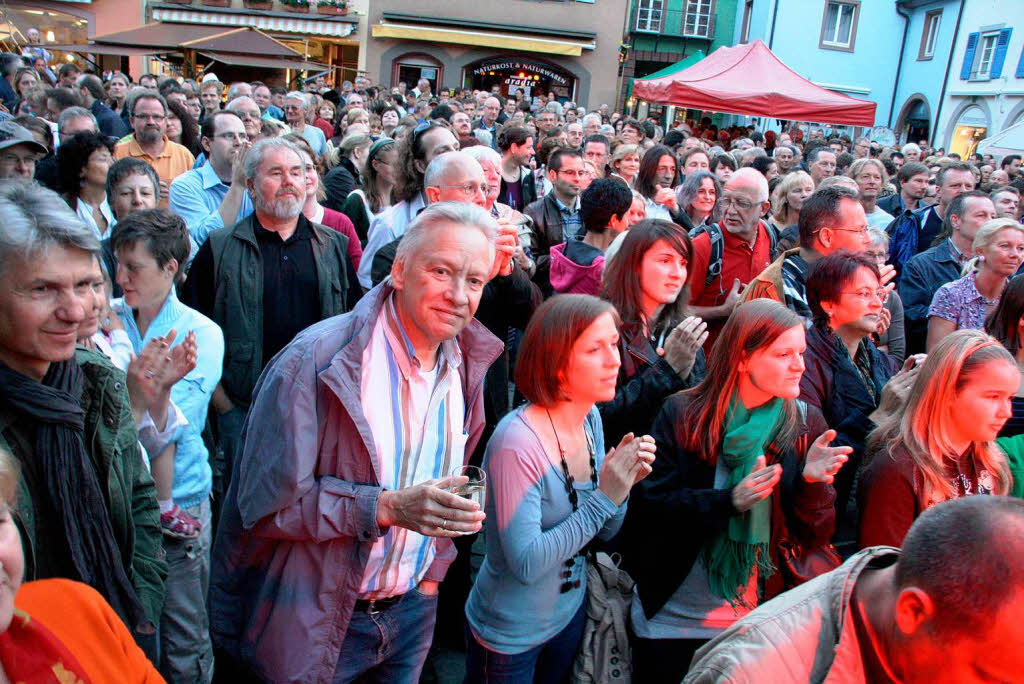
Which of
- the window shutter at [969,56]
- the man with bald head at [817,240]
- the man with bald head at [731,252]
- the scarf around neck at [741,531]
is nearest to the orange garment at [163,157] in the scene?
the man with bald head at [731,252]

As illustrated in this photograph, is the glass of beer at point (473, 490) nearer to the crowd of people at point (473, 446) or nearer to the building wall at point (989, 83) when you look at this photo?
the crowd of people at point (473, 446)

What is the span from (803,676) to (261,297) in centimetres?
288

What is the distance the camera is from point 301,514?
204 centimetres

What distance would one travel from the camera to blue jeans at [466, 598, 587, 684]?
2512 millimetres

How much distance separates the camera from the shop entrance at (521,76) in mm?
34688

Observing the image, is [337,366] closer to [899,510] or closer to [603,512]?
[603,512]

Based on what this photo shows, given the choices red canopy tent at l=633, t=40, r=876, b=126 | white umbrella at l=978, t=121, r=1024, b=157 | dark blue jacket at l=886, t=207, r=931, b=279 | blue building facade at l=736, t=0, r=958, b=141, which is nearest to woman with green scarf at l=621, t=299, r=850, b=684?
dark blue jacket at l=886, t=207, r=931, b=279

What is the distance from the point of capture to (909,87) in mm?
32219

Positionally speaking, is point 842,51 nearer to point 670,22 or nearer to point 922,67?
point 922,67

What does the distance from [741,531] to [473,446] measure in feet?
3.29

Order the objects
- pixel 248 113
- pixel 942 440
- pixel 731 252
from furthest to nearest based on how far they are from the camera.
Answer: pixel 248 113 < pixel 731 252 < pixel 942 440

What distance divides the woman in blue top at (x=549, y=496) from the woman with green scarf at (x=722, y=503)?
0.84 feet

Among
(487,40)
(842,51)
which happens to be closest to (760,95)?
(487,40)

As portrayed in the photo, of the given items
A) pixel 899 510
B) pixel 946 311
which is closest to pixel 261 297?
pixel 899 510
